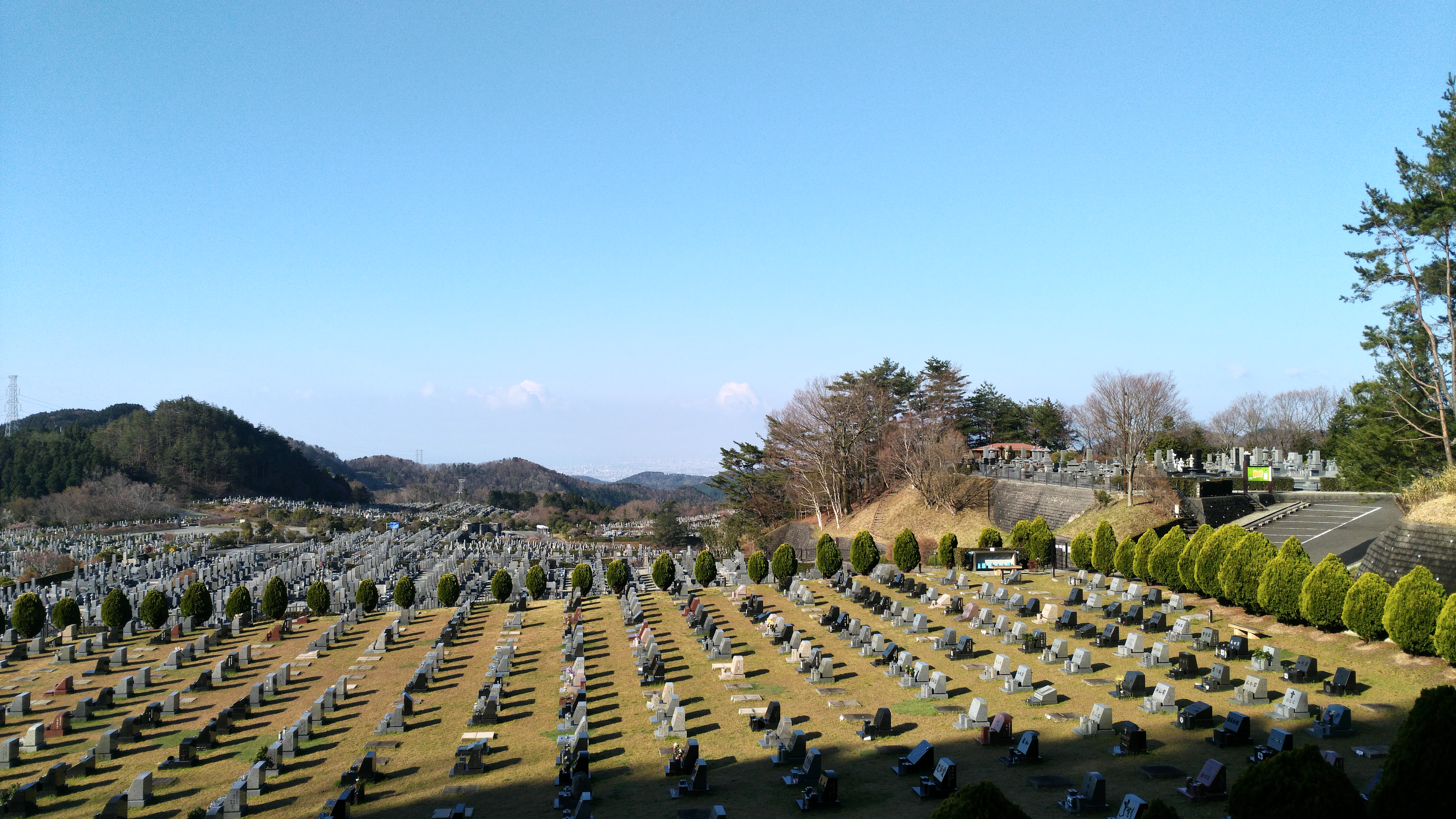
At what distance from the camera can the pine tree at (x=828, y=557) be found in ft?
113

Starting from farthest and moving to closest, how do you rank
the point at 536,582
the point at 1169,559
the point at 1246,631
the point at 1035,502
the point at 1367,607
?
1. the point at 1035,502
2. the point at 536,582
3. the point at 1169,559
4. the point at 1246,631
5. the point at 1367,607

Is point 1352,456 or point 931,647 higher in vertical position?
point 1352,456

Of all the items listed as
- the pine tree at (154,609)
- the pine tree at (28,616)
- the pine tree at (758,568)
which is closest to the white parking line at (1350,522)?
the pine tree at (758,568)

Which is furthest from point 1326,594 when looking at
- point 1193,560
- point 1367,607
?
point 1193,560

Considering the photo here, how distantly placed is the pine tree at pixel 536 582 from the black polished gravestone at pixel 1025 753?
2216cm

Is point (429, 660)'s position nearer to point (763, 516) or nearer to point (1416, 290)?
point (1416, 290)

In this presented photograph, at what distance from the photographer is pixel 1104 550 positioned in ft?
99.5

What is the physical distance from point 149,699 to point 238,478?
108m

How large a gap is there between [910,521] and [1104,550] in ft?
67.9

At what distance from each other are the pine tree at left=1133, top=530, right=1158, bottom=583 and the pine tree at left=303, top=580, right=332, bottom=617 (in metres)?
28.4

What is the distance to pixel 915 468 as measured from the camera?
51.4 metres

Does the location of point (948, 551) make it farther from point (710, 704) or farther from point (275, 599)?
point (275, 599)

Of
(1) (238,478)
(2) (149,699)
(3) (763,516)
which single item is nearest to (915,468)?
Answer: (3) (763,516)

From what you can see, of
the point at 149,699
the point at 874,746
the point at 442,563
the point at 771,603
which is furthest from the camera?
the point at 442,563
